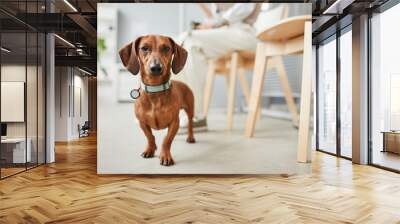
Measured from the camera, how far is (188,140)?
4672 mm

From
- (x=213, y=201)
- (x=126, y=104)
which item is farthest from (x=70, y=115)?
(x=213, y=201)

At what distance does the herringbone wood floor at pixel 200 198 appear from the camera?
2992mm

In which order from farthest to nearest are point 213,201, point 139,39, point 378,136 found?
point 378,136, point 139,39, point 213,201

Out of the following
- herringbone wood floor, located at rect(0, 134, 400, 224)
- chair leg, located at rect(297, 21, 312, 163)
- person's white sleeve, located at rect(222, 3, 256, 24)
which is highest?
person's white sleeve, located at rect(222, 3, 256, 24)

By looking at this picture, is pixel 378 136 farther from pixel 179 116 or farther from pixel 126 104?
pixel 126 104

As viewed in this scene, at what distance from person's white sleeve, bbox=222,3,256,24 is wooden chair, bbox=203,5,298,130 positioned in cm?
17

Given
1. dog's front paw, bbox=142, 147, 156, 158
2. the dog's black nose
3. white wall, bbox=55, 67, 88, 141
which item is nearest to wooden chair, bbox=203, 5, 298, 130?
the dog's black nose

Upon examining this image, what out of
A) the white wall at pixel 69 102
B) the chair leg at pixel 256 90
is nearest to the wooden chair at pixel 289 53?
the chair leg at pixel 256 90

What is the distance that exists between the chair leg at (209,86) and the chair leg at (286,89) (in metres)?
0.80

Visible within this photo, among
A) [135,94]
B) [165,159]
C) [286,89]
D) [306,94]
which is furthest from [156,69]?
[306,94]

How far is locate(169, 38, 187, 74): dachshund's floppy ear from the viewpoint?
4.49 m

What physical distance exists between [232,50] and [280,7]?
794mm

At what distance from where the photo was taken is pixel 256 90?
15.3 ft

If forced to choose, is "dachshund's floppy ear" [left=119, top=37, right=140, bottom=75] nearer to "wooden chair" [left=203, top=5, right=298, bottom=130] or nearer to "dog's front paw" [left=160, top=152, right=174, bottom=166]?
"wooden chair" [left=203, top=5, right=298, bottom=130]
